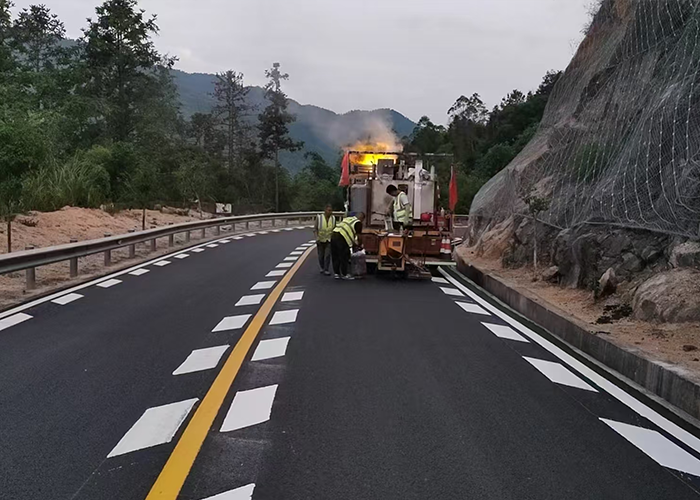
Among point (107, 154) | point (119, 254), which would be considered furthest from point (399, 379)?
point (107, 154)

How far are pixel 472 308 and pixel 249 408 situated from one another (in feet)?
22.7

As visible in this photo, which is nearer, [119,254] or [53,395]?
[53,395]

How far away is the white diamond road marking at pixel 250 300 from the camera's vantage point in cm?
1140

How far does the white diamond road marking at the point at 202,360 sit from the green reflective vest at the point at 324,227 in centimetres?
844

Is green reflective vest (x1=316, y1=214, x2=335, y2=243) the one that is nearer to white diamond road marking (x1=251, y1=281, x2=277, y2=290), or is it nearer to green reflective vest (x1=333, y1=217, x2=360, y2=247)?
green reflective vest (x1=333, y1=217, x2=360, y2=247)

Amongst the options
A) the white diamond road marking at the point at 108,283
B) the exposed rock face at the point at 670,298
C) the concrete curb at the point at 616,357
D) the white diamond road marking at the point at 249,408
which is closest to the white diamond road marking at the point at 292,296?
the white diamond road marking at the point at 108,283

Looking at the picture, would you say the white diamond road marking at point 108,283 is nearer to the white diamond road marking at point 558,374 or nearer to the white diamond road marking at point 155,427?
the white diamond road marking at point 155,427

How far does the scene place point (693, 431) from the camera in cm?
580

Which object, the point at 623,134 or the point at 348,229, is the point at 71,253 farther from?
the point at 623,134

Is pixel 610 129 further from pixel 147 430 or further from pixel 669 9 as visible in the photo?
pixel 147 430

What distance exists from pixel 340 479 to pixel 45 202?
73.2 feet

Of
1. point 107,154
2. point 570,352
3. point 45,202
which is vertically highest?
point 107,154

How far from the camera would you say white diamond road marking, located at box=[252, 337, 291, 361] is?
780cm

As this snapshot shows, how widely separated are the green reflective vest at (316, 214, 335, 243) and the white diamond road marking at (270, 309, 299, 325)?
18.5 feet
